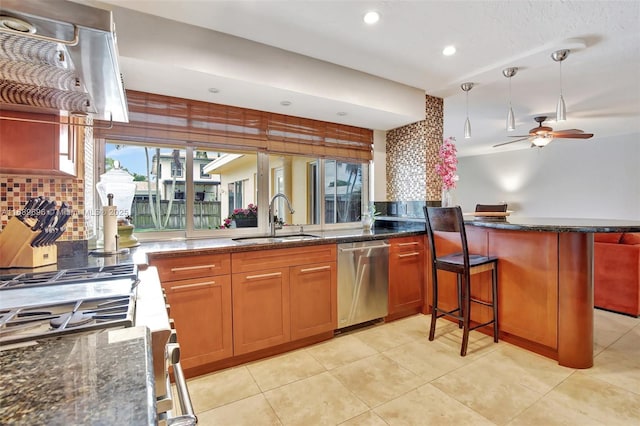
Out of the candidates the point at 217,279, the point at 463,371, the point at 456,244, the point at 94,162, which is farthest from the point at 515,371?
the point at 94,162

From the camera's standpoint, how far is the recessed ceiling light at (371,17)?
202 cm

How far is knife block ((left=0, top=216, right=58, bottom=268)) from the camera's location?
1493 mm

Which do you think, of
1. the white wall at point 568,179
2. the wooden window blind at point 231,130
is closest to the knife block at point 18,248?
the wooden window blind at point 231,130

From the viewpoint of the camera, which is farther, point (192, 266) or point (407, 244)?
point (407, 244)

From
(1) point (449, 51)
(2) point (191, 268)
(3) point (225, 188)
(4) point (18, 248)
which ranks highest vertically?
(1) point (449, 51)

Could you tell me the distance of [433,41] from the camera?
2.36m

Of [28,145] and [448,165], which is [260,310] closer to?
[28,145]

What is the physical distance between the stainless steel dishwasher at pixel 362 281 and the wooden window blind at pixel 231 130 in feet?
4.12

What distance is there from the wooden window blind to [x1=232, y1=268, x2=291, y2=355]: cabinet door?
4.38 ft

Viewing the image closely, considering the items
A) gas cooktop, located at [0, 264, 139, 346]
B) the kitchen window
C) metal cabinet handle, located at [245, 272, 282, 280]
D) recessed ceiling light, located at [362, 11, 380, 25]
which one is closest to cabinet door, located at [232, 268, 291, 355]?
metal cabinet handle, located at [245, 272, 282, 280]

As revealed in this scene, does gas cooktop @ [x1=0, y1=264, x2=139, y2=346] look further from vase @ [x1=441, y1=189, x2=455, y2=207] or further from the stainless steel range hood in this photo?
vase @ [x1=441, y1=189, x2=455, y2=207]

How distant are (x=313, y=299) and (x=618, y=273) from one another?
316 cm

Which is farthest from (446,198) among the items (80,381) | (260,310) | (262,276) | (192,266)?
(80,381)

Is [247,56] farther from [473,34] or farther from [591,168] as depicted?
[591,168]
